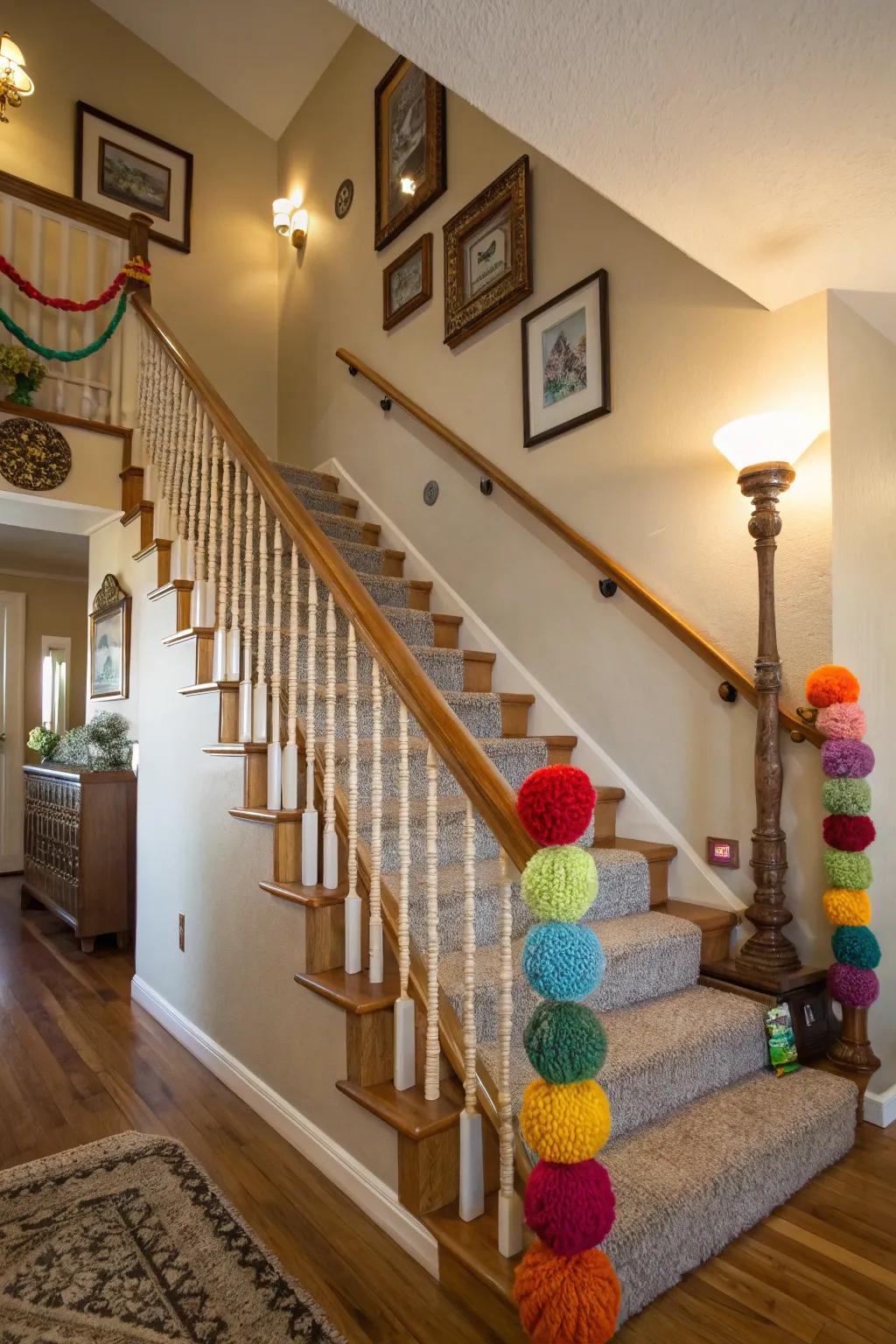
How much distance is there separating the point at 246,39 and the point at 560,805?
602 cm

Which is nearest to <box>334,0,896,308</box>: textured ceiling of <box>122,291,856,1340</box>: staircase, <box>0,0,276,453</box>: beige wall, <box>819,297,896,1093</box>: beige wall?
<box>819,297,896,1093</box>: beige wall

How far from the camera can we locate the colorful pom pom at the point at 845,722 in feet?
6.51

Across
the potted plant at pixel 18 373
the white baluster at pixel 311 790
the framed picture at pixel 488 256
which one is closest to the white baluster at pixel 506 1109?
the white baluster at pixel 311 790

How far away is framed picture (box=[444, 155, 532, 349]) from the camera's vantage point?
10.5 ft

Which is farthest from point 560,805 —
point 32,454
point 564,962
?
point 32,454

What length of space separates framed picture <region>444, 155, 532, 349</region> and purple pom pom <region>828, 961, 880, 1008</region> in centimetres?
280

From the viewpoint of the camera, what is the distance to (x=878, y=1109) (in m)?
2.02

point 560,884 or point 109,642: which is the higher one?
point 109,642

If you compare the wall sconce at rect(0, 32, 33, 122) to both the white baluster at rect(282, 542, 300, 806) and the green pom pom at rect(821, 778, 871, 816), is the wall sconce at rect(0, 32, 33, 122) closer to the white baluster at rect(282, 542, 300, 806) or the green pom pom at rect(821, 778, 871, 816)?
the white baluster at rect(282, 542, 300, 806)

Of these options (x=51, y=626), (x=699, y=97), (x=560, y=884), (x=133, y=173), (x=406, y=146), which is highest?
(x=133, y=173)

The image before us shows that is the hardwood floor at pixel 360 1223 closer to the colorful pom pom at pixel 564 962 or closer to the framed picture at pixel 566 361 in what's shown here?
the colorful pom pom at pixel 564 962

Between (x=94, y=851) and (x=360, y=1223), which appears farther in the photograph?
(x=94, y=851)

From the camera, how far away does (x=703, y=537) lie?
246 centimetres

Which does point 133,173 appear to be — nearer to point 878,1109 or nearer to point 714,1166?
Answer: point 714,1166
